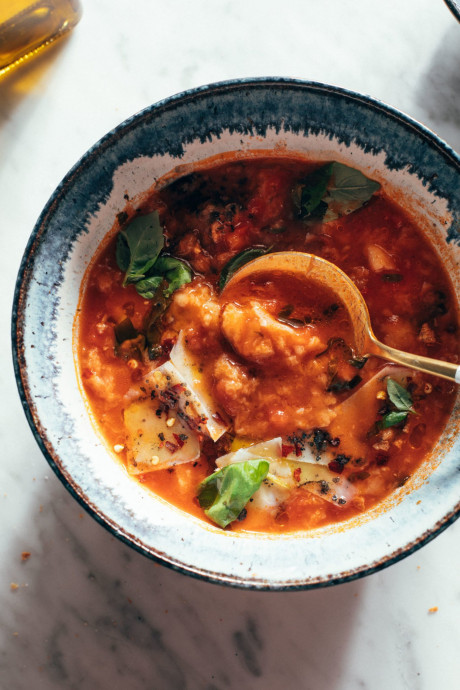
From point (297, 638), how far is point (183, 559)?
889 millimetres

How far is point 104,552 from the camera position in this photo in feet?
9.60

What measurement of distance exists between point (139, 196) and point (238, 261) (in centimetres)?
52

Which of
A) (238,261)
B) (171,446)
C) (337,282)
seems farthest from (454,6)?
(171,446)

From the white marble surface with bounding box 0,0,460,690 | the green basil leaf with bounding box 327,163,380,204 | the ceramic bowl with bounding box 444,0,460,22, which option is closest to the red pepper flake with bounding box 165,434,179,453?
the white marble surface with bounding box 0,0,460,690

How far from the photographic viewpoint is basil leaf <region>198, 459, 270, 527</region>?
2.59m

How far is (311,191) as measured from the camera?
9.06 feet

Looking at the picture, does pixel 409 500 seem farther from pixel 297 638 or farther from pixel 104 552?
pixel 104 552

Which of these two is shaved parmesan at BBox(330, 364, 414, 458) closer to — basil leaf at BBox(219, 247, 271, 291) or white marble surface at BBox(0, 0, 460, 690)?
white marble surface at BBox(0, 0, 460, 690)

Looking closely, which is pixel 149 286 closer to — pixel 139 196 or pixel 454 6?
pixel 139 196

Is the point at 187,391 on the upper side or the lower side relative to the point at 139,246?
lower

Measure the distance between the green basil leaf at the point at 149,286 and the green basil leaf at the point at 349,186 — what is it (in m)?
0.85

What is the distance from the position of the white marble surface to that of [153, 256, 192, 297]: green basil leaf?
2.33 ft

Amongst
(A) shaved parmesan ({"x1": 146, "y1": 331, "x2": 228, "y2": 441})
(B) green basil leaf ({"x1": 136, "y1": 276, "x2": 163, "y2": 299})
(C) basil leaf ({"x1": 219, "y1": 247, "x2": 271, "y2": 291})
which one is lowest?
(A) shaved parmesan ({"x1": 146, "y1": 331, "x2": 228, "y2": 441})

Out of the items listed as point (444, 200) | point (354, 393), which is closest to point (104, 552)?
point (354, 393)
